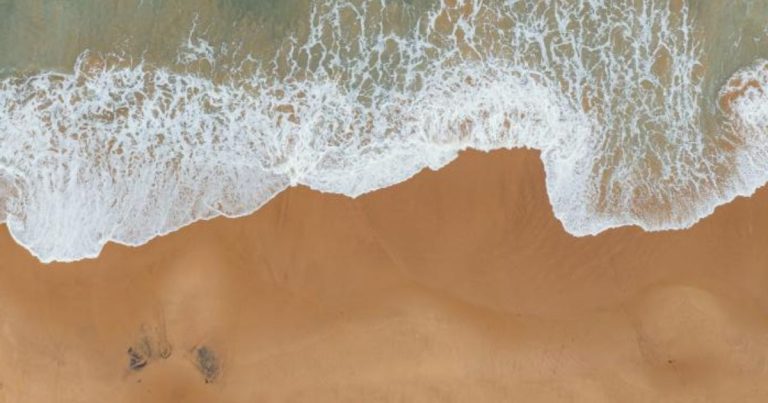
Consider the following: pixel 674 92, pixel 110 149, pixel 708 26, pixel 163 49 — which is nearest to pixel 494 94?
pixel 674 92

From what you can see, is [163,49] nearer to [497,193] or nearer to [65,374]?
[65,374]

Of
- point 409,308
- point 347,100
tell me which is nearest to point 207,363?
point 409,308

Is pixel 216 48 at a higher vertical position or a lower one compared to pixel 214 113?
higher

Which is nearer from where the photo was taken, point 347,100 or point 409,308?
point 409,308

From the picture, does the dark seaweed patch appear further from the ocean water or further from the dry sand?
the ocean water

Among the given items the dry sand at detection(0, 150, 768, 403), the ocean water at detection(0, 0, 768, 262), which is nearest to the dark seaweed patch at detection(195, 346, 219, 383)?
the dry sand at detection(0, 150, 768, 403)

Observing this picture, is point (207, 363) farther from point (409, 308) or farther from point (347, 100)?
point (347, 100)

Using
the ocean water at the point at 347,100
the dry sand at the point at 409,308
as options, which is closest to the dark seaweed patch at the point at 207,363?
the dry sand at the point at 409,308
